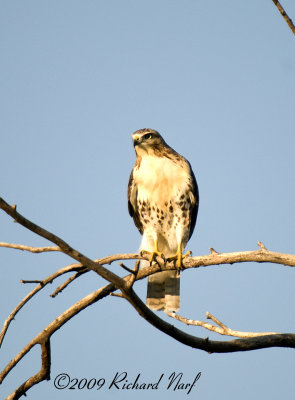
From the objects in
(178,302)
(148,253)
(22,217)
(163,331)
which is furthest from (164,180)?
(22,217)

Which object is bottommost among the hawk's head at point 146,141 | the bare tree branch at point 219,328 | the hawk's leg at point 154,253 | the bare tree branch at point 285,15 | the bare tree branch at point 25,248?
the bare tree branch at point 219,328

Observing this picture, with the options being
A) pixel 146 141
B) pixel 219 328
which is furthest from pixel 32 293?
pixel 146 141

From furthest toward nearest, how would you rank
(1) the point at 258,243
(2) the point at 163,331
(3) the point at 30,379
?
(1) the point at 258,243, (3) the point at 30,379, (2) the point at 163,331

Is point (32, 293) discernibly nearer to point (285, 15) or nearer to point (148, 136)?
point (285, 15)

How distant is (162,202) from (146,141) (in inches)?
34.9

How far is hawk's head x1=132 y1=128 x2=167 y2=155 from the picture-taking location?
7.23m

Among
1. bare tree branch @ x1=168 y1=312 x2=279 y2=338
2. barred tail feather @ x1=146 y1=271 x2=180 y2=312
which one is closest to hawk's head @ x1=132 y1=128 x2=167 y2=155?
barred tail feather @ x1=146 y1=271 x2=180 y2=312

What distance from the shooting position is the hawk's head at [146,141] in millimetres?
7234

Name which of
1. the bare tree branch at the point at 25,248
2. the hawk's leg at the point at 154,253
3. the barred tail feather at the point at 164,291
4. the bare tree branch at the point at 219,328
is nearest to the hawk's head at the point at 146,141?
the hawk's leg at the point at 154,253

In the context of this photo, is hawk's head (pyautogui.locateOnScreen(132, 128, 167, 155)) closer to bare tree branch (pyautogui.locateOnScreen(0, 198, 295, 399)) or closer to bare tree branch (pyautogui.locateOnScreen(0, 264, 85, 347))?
bare tree branch (pyautogui.locateOnScreen(0, 198, 295, 399))

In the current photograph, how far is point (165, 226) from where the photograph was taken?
703 centimetres

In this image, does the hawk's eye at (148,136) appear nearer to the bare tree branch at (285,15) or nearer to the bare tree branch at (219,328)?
the bare tree branch at (219,328)

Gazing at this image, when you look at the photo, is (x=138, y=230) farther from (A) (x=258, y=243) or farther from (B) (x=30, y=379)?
(B) (x=30, y=379)

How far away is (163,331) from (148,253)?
2738 millimetres
